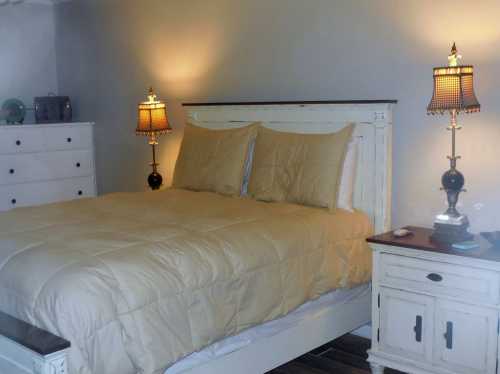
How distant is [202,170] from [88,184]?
6.38 feet

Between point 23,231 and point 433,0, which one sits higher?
point 433,0

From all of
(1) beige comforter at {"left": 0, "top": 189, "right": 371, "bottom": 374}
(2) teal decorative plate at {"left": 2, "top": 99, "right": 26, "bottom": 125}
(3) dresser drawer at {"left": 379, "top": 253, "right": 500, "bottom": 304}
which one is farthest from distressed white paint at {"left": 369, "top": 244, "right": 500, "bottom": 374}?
(2) teal decorative plate at {"left": 2, "top": 99, "right": 26, "bottom": 125}

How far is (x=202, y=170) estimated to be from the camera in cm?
366

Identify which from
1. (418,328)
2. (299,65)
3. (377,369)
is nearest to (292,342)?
(377,369)

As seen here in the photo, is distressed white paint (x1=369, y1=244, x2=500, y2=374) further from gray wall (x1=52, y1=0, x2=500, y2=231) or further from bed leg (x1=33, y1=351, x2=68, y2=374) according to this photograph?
bed leg (x1=33, y1=351, x2=68, y2=374)

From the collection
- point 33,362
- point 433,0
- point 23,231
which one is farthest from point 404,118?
point 33,362

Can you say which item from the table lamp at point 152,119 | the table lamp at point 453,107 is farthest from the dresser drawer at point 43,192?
the table lamp at point 453,107

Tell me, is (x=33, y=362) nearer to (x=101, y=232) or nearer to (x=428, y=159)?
(x=101, y=232)

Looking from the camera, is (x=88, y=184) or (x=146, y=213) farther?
(x=88, y=184)

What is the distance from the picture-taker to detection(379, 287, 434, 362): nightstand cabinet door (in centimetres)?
270

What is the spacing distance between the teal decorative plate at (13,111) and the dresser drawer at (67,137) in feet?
1.13

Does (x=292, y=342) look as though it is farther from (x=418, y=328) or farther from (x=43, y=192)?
(x=43, y=192)

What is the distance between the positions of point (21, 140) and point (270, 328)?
3109mm

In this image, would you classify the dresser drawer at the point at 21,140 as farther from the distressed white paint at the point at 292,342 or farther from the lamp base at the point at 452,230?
the lamp base at the point at 452,230
